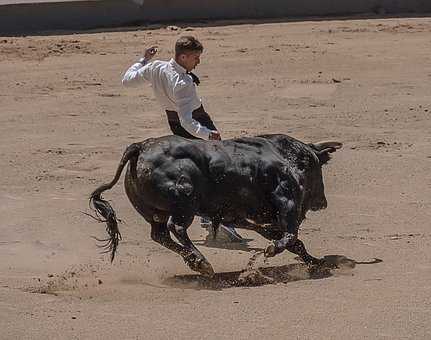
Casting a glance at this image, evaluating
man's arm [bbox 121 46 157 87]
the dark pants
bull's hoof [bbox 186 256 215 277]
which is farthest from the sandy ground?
man's arm [bbox 121 46 157 87]

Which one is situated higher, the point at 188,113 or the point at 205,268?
the point at 188,113

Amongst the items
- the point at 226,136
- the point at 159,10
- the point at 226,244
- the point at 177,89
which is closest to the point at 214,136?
the point at 177,89

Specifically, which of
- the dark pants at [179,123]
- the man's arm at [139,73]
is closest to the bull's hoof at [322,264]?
the dark pants at [179,123]

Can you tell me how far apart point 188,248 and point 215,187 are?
0.42 m

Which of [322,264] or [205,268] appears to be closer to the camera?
[205,268]

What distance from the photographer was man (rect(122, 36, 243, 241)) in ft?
26.3

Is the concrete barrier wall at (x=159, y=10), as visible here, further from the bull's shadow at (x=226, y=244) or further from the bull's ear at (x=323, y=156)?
the bull's ear at (x=323, y=156)

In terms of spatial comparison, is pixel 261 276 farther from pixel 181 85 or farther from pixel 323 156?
pixel 181 85

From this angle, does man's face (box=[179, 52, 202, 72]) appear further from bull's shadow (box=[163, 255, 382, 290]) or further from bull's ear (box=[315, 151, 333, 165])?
bull's shadow (box=[163, 255, 382, 290])

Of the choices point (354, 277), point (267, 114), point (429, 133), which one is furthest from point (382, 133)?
point (354, 277)

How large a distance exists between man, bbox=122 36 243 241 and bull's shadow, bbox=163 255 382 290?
48cm

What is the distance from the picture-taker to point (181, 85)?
8.06m

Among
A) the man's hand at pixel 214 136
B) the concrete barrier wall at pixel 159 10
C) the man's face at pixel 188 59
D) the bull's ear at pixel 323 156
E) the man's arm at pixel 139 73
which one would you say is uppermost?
the man's face at pixel 188 59

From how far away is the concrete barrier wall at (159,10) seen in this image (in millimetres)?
16703
